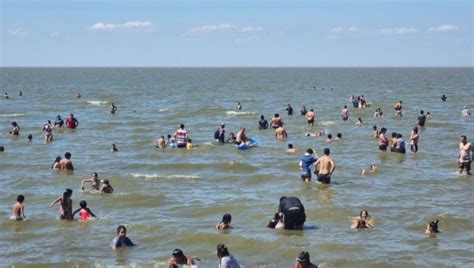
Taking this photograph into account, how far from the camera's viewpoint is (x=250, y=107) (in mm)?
64312

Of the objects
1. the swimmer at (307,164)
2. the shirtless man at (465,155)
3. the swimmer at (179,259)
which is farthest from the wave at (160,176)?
the swimmer at (179,259)

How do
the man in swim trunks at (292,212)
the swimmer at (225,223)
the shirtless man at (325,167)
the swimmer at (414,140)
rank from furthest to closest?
the swimmer at (414,140), the shirtless man at (325,167), the swimmer at (225,223), the man in swim trunks at (292,212)

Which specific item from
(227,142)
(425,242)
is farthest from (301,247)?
(227,142)

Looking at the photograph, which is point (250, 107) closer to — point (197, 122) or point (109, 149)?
point (197, 122)

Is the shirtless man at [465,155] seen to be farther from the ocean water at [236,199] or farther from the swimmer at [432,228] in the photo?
the swimmer at [432,228]

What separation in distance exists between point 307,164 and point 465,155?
6.42 metres

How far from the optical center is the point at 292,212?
56.5ft

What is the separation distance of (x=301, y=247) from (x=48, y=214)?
8383 mm

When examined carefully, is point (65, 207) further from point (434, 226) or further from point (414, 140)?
point (414, 140)

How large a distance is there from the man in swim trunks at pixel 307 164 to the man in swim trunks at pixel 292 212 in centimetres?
627

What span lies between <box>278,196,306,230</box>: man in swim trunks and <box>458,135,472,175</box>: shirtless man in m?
10.3

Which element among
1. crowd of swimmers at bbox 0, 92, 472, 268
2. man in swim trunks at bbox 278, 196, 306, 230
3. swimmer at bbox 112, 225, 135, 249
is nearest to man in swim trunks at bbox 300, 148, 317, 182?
crowd of swimmers at bbox 0, 92, 472, 268

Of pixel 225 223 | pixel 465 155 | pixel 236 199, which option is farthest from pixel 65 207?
pixel 465 155

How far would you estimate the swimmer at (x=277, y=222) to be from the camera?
58.6 ft
